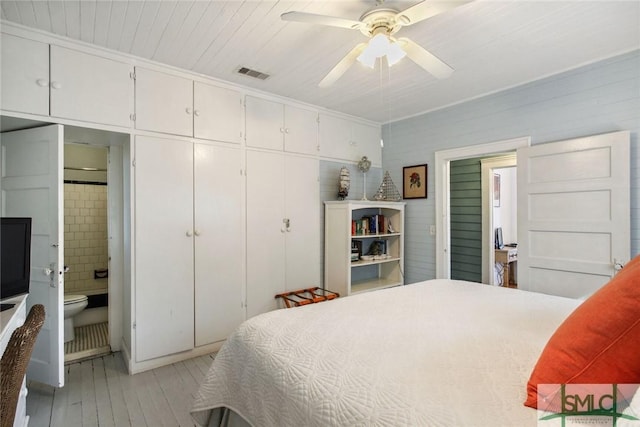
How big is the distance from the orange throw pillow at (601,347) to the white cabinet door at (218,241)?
261cm

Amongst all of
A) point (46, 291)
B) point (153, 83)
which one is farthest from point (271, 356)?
point (153, 83)

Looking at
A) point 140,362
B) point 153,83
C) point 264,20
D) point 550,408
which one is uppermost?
point 264,20

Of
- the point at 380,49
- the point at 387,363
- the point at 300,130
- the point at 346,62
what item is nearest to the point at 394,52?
the point at 380,49

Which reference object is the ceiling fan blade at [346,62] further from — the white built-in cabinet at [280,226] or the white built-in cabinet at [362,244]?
the white built-in cabinet at [362,244]

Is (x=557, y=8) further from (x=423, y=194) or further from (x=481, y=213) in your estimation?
(x=481, y=213)

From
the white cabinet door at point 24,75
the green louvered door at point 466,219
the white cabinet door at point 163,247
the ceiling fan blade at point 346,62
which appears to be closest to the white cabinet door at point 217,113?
the white cabinet door at point 163,247

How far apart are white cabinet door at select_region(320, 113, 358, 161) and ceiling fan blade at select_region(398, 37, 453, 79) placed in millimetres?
1896

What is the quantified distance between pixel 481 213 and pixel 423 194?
4.89 feet

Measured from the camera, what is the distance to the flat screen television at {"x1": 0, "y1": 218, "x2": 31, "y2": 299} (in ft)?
5.96

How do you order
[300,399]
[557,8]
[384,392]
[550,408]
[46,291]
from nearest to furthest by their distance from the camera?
[550,408]
[384,392]
[300,399]
[557,8]
[46,291]

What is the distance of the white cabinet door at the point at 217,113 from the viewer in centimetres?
289

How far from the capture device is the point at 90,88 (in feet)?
7.86

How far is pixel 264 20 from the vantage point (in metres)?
2.06

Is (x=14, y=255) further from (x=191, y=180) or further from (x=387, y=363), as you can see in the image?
(x=387, y=363)
